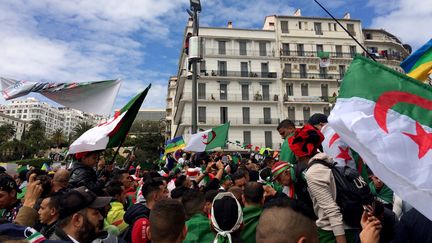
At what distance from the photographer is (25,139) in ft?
244

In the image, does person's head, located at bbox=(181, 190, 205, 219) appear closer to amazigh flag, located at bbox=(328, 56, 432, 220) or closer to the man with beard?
the man with beard

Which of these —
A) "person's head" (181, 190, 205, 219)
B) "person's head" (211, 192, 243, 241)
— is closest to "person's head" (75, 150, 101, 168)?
"person's head" (181, 190, 205, 219)

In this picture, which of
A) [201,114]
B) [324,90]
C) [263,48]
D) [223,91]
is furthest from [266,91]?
[201,114]

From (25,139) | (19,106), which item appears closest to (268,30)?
(25,139)

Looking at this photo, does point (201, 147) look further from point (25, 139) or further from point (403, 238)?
point (25, 139)

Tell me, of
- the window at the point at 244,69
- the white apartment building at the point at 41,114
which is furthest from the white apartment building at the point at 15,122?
the window at the point at 244,69

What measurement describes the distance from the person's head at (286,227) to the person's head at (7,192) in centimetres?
347

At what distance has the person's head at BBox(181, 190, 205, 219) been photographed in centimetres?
364

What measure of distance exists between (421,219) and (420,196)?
1.59 feet

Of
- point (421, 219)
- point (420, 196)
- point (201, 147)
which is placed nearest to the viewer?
point (420, 196)

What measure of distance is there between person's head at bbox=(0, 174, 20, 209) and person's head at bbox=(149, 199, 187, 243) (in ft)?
7.61

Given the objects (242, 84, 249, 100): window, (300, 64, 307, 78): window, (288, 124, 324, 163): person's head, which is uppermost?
(300, 64, 307, 78): window

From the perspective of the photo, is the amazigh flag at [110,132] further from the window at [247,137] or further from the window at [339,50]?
the window at [339,50]

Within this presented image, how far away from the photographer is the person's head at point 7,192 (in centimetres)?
381
